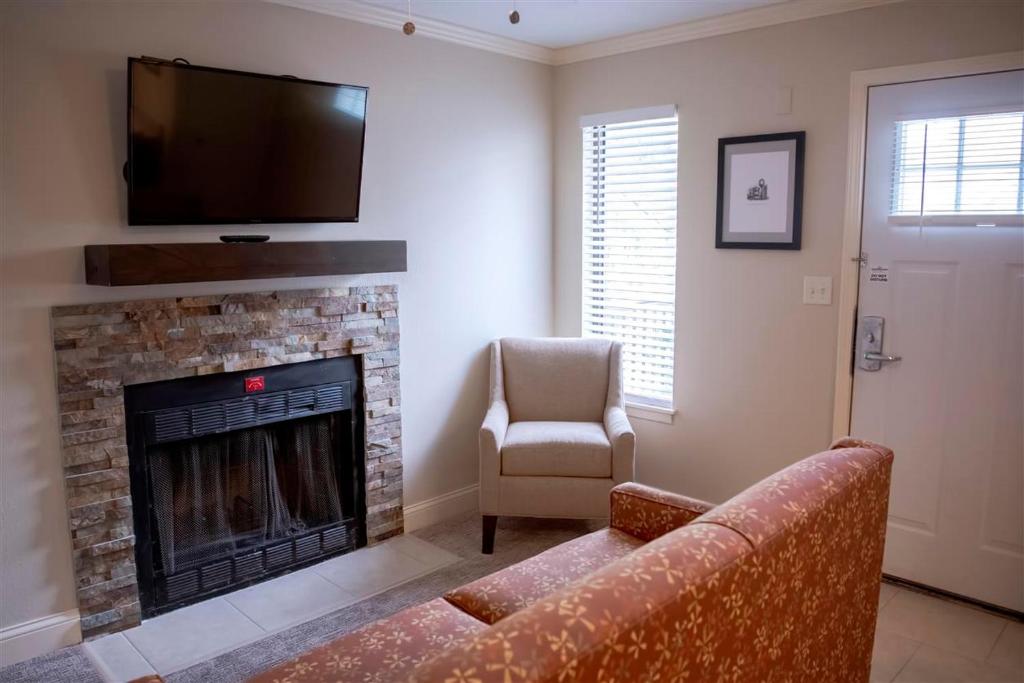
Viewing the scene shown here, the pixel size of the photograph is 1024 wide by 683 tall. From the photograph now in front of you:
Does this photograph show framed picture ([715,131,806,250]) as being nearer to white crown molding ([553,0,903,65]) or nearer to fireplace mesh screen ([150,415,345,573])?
white crown molding ([553,0,903,65])

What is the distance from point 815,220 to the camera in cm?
338

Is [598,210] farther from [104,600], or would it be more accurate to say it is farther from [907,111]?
[104,600]

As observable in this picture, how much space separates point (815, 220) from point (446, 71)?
1.82m

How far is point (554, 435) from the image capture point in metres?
3.59

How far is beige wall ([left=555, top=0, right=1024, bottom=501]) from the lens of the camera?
3.15 m

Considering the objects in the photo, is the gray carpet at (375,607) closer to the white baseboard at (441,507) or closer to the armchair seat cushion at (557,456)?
the white baseboard at (441,507)

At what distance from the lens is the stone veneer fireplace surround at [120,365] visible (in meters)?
2.72

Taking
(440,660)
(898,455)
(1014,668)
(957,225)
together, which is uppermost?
(957,225)

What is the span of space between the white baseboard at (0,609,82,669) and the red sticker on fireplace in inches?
38.7

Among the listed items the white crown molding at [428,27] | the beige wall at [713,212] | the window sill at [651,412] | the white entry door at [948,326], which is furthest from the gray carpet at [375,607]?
the white crown molding at [428,27]

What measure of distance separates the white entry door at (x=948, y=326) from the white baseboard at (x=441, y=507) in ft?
6.28

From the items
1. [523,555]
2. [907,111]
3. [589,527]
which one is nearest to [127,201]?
[523,555]

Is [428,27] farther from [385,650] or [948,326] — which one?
[385,650]

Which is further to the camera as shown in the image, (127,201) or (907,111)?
(907,111)
